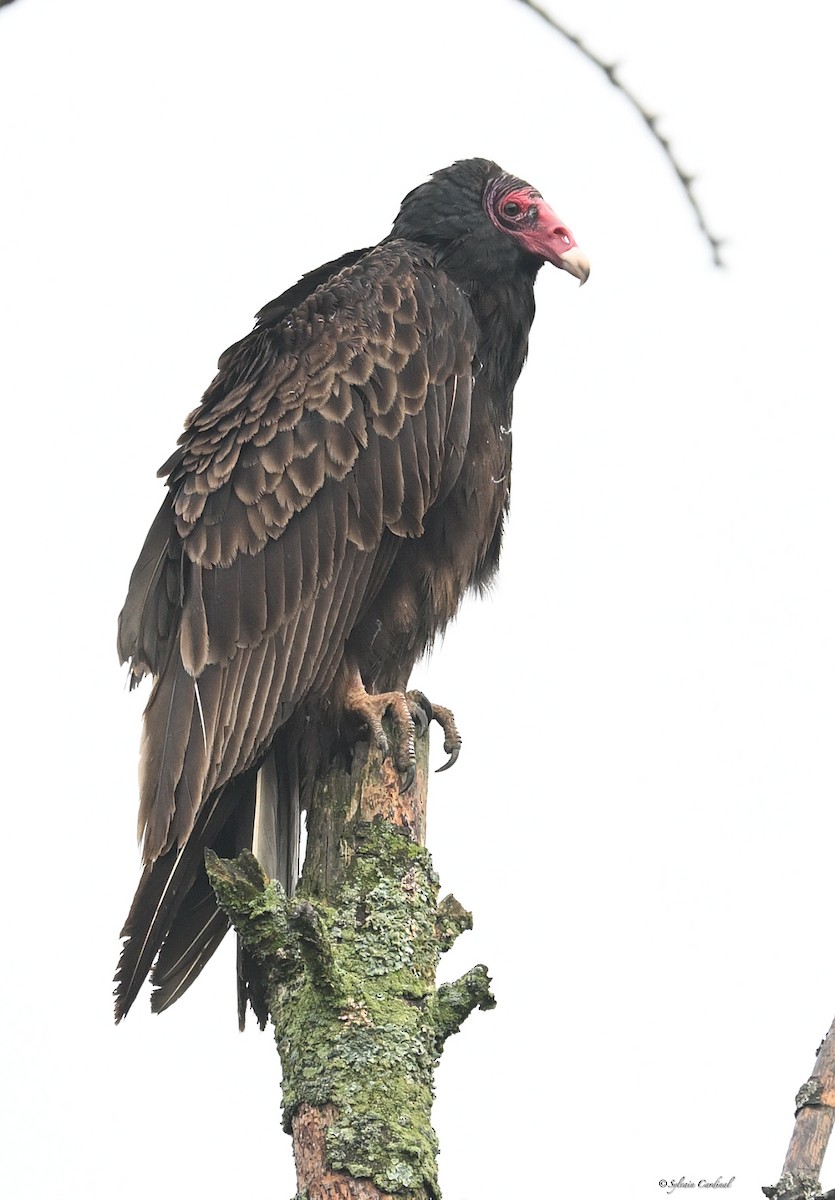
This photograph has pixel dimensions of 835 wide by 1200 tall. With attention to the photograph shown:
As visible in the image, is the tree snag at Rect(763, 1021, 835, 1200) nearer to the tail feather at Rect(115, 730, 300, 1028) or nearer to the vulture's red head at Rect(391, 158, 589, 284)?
the tail feather at Rect(115, 730, 300, 1028)

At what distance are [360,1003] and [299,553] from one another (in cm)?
158

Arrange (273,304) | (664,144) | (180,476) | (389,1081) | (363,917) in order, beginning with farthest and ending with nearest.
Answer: (273,304)
(180,476)
(363,917)
(389,1081)
(664,144)

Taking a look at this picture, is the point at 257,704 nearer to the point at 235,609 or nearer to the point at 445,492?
the point at 235,609

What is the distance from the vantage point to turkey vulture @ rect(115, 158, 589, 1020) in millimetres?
4129

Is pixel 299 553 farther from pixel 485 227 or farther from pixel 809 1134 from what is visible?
pixel 809 1134

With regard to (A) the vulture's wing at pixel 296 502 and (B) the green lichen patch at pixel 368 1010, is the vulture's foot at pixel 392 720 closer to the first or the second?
(A) the vulture's wing at pixel 296 502

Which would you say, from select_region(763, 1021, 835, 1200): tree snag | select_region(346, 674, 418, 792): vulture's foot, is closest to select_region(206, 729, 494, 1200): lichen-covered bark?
select_region(346, 674, 418, 792): vulture's foot

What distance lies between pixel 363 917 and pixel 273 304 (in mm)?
2234

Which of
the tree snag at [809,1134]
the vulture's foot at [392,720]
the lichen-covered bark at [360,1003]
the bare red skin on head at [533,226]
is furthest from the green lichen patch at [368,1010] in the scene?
the bare red skin on head at [533,226]

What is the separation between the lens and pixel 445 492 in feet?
14.8

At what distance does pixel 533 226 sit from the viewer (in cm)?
501

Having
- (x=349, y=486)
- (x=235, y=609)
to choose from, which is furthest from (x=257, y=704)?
(x=349, y=486)

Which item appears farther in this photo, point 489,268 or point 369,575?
point 489,268

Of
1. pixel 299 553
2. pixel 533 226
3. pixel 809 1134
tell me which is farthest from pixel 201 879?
pixel 533 226
